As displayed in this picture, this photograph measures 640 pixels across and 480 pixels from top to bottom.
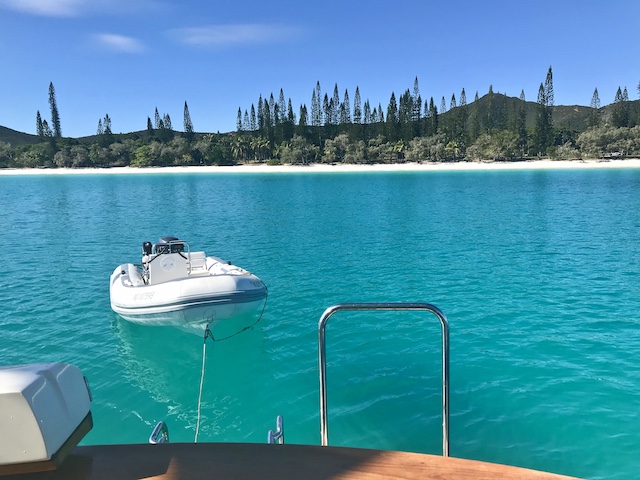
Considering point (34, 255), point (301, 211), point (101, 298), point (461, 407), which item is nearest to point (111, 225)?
point (34, 255)

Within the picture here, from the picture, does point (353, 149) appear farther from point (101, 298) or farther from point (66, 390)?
point (66, 390)

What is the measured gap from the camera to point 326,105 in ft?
333

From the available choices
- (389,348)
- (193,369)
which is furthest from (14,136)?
(389,348)

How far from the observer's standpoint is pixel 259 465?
77.1 inches

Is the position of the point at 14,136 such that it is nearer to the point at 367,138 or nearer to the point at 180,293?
the point at 367,138

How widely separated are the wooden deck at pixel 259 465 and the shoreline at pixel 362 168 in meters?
78.7

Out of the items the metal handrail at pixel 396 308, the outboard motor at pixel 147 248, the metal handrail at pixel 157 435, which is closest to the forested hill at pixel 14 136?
the outboard motor at pixel 147 248

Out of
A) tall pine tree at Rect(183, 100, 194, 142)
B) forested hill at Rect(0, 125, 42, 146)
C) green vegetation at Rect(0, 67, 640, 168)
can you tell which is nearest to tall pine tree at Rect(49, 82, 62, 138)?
green vegetation at Rect(0, 67, 640, 168)

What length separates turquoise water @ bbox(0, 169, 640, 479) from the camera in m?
5.21

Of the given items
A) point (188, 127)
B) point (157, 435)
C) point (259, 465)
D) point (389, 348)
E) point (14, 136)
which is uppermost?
point (14, 136)

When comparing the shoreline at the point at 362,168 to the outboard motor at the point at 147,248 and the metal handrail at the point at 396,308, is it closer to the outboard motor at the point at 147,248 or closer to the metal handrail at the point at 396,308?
the outboard motor at the point at 147,248

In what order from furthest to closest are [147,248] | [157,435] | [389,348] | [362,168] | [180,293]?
[362,168] < [147,248] < [389,348] < [180,293] < [157,435]

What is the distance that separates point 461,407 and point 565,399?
1.32 m

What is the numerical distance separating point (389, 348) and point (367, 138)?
3705 inches
